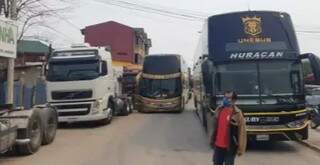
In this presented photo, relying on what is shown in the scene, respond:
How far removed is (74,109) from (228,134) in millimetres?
14712

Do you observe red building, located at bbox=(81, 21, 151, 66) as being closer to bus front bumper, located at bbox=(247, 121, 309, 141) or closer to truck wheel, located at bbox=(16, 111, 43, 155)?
truck wheel, located at bbox=(16, 111, 43, 155)

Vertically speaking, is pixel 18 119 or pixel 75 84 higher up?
pixel 75 84

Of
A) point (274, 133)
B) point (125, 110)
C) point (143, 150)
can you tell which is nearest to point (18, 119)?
point (143, 150)

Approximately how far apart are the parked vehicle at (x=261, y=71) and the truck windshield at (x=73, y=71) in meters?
7.71

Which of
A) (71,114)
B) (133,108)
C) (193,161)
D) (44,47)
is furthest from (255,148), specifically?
(44,47)

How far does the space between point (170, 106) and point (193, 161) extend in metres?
20.6

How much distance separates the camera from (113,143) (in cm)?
1866

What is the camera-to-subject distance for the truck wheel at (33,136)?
1558 centimetres

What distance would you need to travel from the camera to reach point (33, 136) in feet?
53.7

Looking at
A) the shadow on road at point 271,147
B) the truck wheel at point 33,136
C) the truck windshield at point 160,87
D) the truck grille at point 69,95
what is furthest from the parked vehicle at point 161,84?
the truck wheel at point 33,136

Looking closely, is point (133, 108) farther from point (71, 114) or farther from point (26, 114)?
point (26, 114)

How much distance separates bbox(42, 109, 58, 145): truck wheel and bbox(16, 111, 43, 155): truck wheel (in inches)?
31.3

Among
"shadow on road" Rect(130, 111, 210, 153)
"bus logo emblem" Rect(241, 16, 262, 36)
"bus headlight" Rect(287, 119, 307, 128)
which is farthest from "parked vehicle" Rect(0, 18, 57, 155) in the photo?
"bus headlight" Rect(287, 119, 307, 128)

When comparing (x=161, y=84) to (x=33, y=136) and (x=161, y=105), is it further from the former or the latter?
(x=33, y=136)
